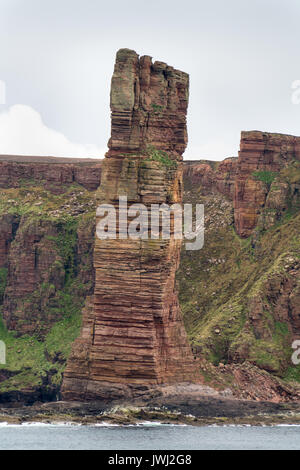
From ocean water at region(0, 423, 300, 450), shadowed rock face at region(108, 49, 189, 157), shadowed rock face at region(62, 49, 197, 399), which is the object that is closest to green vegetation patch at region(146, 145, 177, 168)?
shadowed rock face at region(62, 49, 197, 399)

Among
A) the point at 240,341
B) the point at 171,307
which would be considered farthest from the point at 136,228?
the point at 240,341

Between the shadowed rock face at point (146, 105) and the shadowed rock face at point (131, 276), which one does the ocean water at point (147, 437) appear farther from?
the shadowed rock face at point (146, 105)

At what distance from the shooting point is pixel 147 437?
164 m

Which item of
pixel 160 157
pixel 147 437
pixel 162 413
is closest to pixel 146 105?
pixel 160 157

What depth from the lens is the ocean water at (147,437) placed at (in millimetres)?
160000

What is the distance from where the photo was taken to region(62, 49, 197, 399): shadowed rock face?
176 m

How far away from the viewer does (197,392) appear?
178 m

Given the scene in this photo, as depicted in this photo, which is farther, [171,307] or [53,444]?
[171,307]

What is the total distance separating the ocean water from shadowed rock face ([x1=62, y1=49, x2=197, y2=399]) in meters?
6.66

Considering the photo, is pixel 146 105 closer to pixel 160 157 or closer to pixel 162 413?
pixel 160 157

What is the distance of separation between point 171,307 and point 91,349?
835 cm

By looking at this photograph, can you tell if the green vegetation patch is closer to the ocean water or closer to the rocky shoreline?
the rocky shoreline
